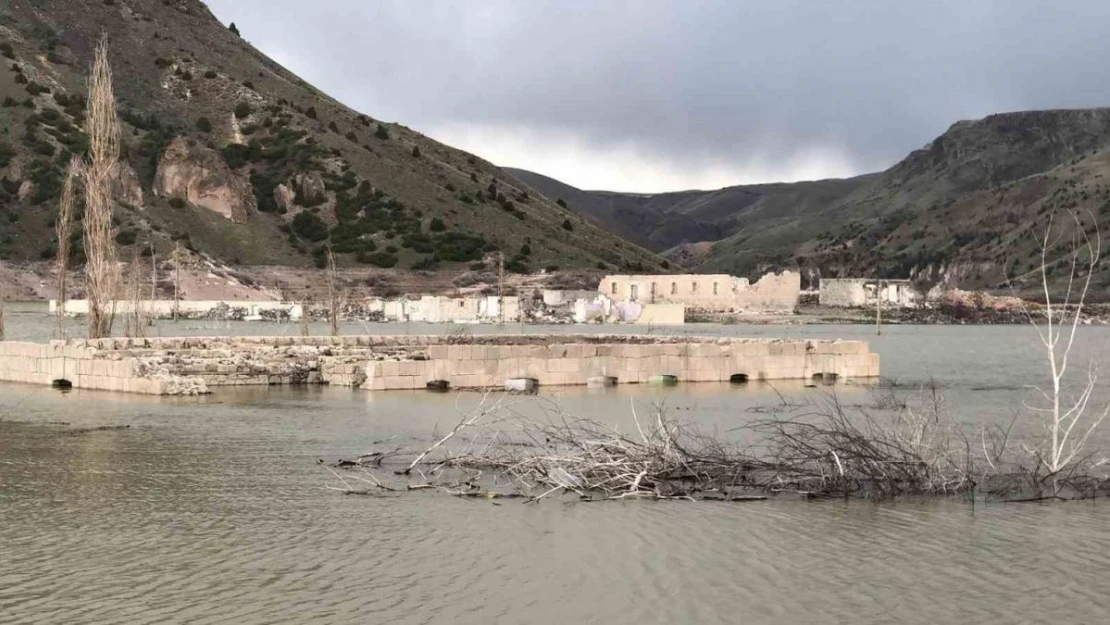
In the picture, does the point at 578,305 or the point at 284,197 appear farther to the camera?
the point at 284,197

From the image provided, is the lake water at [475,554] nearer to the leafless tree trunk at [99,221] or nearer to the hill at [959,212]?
the leafless tree trunk at [99,221]

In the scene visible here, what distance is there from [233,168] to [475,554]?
263ft

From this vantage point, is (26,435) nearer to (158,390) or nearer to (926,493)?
(158,390)

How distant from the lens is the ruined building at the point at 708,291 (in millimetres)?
71375

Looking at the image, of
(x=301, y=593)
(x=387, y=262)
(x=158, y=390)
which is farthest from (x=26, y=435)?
(x=387, y=262)

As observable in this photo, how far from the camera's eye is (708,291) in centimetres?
7469

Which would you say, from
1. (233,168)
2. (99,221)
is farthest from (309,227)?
(99,221)

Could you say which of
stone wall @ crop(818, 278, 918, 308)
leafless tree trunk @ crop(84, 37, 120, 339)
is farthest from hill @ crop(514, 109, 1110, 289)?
leafless tree trunk @ crop(84, 37, 120, 339)

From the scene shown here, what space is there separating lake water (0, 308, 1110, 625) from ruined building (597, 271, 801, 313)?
57101 millimetres

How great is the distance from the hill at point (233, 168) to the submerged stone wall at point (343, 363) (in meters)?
45.2

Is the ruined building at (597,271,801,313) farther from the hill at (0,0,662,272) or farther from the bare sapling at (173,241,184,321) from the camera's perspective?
the bare sapling at (173,241,184,321)

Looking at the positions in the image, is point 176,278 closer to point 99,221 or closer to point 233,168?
point 233,168

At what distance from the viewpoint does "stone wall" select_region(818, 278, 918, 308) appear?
8962 centimetres

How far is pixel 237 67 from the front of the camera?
330 ft
